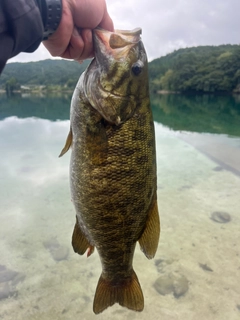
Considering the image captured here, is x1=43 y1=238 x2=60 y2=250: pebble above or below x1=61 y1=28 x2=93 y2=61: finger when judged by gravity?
below

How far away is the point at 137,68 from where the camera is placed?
181cm

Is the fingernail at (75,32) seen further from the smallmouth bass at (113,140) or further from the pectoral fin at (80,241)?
the pectoral fin at (80,241)

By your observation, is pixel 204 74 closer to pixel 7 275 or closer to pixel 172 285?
pixel 172 285

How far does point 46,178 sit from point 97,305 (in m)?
7.90

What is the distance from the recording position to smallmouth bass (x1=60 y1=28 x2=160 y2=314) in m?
1.77

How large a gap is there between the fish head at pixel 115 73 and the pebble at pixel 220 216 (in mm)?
5450

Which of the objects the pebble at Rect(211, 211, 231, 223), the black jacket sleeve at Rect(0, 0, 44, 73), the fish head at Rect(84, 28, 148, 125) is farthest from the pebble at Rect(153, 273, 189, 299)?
the black jacket sleeve at Rect(0, 0, 44, 73)

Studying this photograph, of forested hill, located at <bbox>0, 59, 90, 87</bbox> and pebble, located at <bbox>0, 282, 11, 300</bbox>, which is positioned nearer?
pebble, located at <bbox>0, 282, 11, 300</bbox>

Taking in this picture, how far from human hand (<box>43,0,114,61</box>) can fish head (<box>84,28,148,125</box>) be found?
8 cm

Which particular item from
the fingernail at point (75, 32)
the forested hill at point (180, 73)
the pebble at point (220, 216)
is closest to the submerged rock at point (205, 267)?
the pebble at point (220, 216)

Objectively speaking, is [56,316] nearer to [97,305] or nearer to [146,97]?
[97,305]

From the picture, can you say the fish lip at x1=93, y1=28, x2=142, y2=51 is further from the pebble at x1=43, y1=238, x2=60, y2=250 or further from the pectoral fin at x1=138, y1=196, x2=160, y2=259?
the pebble at x1=43, y1=238, x2=60, y2=250

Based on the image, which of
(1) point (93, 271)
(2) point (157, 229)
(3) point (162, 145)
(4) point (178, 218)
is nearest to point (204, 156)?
(3) point (162, 145)

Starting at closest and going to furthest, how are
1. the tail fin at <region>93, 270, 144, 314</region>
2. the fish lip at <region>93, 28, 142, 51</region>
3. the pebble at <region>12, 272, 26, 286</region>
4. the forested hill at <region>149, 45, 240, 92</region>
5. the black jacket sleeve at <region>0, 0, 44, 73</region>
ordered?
the black jacket sleeve at <region>0, 0, 44, 73</region>, the fish lip at <region>93, 28, 142, 51</region>, the tail fin at <region>93, 270, 144, 314</region>, the pebble at <region>12, 272, 26, 286</region>, the forested hill at <region>149, 45, 240, 92</region>
